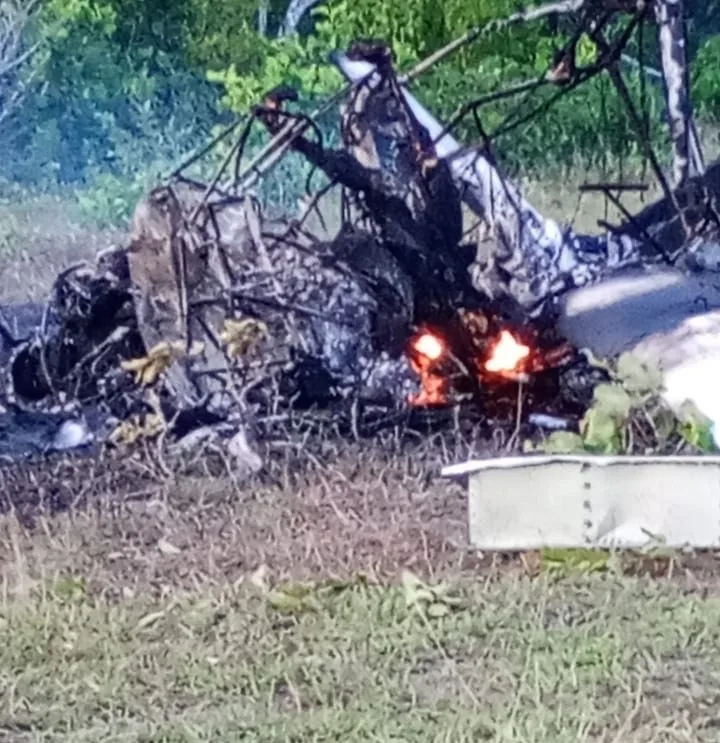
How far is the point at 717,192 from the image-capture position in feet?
23.2

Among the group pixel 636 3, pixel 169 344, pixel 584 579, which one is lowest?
pixel 584 579

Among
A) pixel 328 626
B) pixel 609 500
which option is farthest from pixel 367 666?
pixel 609 500

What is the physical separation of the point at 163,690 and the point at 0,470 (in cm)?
213

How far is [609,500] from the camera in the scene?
14.1 feet

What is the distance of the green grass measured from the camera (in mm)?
3334

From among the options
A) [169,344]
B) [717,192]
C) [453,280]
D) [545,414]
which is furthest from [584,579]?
[717,192]

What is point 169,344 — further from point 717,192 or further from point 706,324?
point 717,192

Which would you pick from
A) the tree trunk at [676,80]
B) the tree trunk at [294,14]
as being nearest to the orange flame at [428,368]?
the tree trunk at [294,14]

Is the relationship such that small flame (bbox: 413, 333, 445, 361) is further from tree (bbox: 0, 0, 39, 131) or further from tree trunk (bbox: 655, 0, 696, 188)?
tree (bbox: 0, 0, 39, 131)

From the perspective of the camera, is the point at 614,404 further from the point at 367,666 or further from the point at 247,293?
the point at 247,293

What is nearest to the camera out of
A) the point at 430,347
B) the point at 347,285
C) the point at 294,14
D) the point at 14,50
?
the point at 430,347

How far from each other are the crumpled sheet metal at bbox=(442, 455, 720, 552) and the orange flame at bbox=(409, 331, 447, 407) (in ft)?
4.92

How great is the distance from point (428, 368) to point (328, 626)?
2.16 m

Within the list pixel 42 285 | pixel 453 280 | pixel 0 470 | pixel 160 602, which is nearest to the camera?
pixel 160 602
